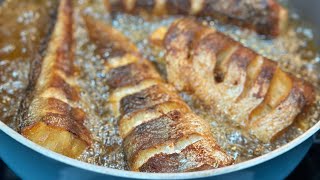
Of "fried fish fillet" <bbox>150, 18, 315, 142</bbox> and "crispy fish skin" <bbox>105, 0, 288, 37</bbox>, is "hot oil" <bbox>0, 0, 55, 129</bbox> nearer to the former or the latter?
"crispy fish skin" <bbox>105, 0, 288, 37</bbox>

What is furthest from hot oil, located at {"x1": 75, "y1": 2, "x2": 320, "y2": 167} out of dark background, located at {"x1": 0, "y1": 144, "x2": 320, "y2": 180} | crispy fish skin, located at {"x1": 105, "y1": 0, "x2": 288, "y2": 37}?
dark background, located at {"x1": 0, "y1": 144, "x2": 320, "y2": 180}

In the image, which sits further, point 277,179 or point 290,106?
point 290,106

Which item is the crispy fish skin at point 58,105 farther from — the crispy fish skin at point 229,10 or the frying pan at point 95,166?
the crispy fish skin at point 229,10

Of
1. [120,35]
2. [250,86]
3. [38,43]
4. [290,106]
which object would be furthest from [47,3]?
[290,106]

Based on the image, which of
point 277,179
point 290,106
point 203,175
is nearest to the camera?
point 203,175

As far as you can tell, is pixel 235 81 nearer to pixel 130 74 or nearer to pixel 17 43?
pixel 130 74

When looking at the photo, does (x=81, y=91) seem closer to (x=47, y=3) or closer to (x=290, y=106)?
(x=47, y=3)

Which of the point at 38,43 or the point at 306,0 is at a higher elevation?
the point at 306,0
